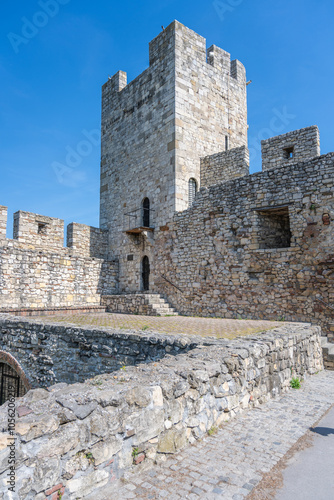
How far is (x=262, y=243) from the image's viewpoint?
34.6 ft

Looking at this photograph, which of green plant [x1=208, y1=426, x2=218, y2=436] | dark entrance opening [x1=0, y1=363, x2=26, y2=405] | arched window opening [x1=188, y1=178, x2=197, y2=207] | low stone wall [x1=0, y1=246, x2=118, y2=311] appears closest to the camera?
green plant [x1=208, y1=426, x2=218, y2=436]

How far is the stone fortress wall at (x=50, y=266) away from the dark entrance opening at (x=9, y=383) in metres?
2.79

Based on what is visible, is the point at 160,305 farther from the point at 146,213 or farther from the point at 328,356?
the point at 328,356

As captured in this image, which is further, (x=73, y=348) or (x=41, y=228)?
(x=41, y=228)

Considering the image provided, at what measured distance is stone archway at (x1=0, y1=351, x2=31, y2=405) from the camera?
861 cm

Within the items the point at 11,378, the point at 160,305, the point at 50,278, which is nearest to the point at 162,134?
the point at 160,305

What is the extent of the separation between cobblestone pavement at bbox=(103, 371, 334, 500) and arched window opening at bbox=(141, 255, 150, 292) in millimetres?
10766

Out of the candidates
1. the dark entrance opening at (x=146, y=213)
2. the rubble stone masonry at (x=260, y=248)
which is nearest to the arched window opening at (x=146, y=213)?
the dark entrance opening at (x=146, y=213)

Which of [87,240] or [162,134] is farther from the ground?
[162,134]

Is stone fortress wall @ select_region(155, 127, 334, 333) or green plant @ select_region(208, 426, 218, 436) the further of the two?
stone fortress wall @ select_region(155, 127, 334, 333)

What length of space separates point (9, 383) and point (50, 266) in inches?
206

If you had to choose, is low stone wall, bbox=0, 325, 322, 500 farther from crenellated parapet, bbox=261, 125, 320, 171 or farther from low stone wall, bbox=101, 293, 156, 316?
crenellated parapet, bbox=261, 125, 320, 171

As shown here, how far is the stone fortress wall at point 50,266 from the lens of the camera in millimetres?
12602

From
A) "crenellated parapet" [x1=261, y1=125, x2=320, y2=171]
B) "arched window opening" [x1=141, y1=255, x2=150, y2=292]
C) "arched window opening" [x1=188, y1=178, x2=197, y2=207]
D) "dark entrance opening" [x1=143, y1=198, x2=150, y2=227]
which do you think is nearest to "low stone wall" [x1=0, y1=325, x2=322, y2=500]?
"crenellated parapet" [x1=261, y1=125, x2=320, y2=171]
